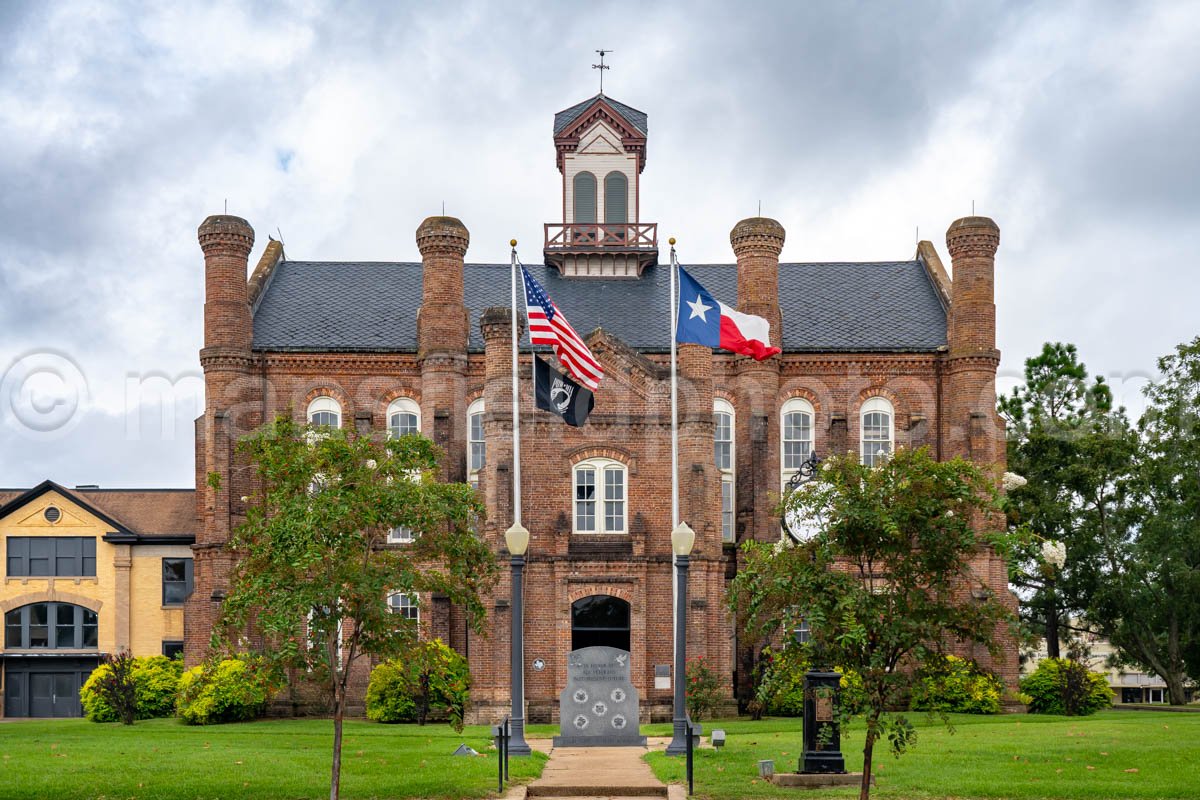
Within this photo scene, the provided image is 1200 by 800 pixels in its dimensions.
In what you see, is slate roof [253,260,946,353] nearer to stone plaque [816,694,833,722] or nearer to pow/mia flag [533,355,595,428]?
pow/mia flag [533,355,595,428]

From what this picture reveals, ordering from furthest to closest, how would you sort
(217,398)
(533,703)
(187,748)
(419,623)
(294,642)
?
(217,398) → (533,703) → (187,748) → (419,623) → (294,642)

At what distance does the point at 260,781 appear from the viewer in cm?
2161

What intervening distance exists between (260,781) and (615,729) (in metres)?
9.42

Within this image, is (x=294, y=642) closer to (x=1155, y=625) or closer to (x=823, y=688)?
(x=823, y=688)

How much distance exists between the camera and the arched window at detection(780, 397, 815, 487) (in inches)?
1713

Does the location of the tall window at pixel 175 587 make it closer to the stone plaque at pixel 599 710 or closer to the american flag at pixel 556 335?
the american flag at pixel 556 335

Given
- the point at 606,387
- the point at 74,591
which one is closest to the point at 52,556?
the point at 74,591

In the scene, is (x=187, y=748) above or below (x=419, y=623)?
below

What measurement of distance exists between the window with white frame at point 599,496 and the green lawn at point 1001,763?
726cm

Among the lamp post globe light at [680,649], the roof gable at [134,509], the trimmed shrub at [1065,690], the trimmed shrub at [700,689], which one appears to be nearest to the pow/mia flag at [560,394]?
the lamp post globe light at [680,649]

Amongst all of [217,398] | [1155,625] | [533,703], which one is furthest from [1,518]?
[1155,625]

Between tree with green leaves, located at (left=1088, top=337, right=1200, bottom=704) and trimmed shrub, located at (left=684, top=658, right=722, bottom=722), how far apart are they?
58.8 ft

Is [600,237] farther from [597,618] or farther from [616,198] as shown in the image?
[597,618]

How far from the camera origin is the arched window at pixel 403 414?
43.1m
